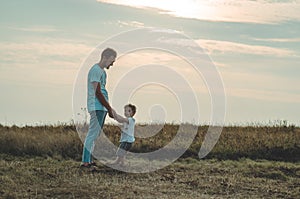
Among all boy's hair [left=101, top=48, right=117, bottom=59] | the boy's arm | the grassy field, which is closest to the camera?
the grassy field

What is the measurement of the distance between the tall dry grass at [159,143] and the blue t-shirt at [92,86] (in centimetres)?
230

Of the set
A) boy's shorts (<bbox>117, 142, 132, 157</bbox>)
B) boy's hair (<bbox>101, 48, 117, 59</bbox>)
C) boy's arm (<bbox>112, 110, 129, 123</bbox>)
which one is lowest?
boy's shorts (<bbox>117, 142, 132, 157</bbox>)

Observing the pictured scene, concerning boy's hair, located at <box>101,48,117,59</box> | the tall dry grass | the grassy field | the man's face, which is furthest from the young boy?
the tall dry grass

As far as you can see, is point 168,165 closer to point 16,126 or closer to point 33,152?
point 33,152

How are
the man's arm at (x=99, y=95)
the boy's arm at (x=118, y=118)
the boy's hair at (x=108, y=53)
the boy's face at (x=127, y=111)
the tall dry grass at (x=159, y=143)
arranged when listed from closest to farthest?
1. the man's arm at (x=99, y=95)
2. the boy's hair at (x=108, y=53)
3. the boy's arm at (x=118, y=118)
4. the boy's face at (x=127, y=111)
5. the tall dry grass at (x=159, y=143)

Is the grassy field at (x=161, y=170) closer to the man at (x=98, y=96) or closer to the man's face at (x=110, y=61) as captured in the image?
the man at (x=98, y=96)

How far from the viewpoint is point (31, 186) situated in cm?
841

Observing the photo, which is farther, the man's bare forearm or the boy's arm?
the boy's arm

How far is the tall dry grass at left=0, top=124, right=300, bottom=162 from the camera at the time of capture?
11.8 meters

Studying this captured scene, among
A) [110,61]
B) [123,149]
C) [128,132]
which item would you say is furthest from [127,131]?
[110,61]

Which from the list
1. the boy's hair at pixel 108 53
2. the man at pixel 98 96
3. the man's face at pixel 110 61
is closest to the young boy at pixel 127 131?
the man at pixel 98 96

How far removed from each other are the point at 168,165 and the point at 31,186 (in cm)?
337

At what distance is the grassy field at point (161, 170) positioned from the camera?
829 centimetres

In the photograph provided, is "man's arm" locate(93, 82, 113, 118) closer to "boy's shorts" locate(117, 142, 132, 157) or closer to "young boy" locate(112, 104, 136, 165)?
"young boy" locate(112, 104, 136, 165)
